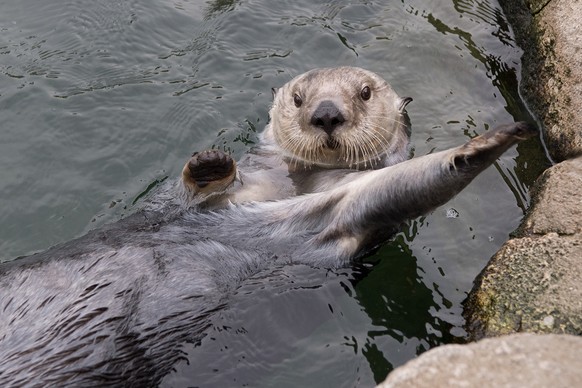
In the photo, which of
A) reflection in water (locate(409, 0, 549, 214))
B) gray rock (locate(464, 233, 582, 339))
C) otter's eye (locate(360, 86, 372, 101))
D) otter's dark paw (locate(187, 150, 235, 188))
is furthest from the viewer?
reflection in water (locate(409, 0, 549, 214))

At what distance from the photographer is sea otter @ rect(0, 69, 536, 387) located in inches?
147

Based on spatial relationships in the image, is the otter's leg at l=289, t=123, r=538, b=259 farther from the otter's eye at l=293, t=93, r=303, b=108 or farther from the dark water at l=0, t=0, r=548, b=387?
the otter's eye at l=293, t=93, r=303, b=108

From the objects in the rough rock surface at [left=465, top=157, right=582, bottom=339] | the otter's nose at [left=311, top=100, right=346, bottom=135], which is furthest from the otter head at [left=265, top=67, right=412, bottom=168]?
the rough rock surface at [left=465, top=157, right=582, bottom=339]

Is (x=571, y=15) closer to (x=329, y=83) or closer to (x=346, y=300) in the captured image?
(x=329, y=83)

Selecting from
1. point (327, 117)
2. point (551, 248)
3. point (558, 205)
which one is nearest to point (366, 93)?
point (327, 117)

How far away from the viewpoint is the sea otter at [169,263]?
3725mm

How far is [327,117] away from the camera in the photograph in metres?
4.79

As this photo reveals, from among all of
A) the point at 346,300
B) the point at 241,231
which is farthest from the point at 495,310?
the point at 241,231

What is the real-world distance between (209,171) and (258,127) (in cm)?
161

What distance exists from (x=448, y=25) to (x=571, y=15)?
1374 mm

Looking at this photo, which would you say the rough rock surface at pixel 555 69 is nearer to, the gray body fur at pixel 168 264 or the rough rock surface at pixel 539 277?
the rough rock surface at pixel 539 277

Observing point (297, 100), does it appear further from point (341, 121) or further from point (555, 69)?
point (555, 69)

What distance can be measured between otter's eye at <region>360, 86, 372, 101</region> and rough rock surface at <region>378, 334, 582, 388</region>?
101 inches

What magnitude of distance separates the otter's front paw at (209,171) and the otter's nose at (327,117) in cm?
62
